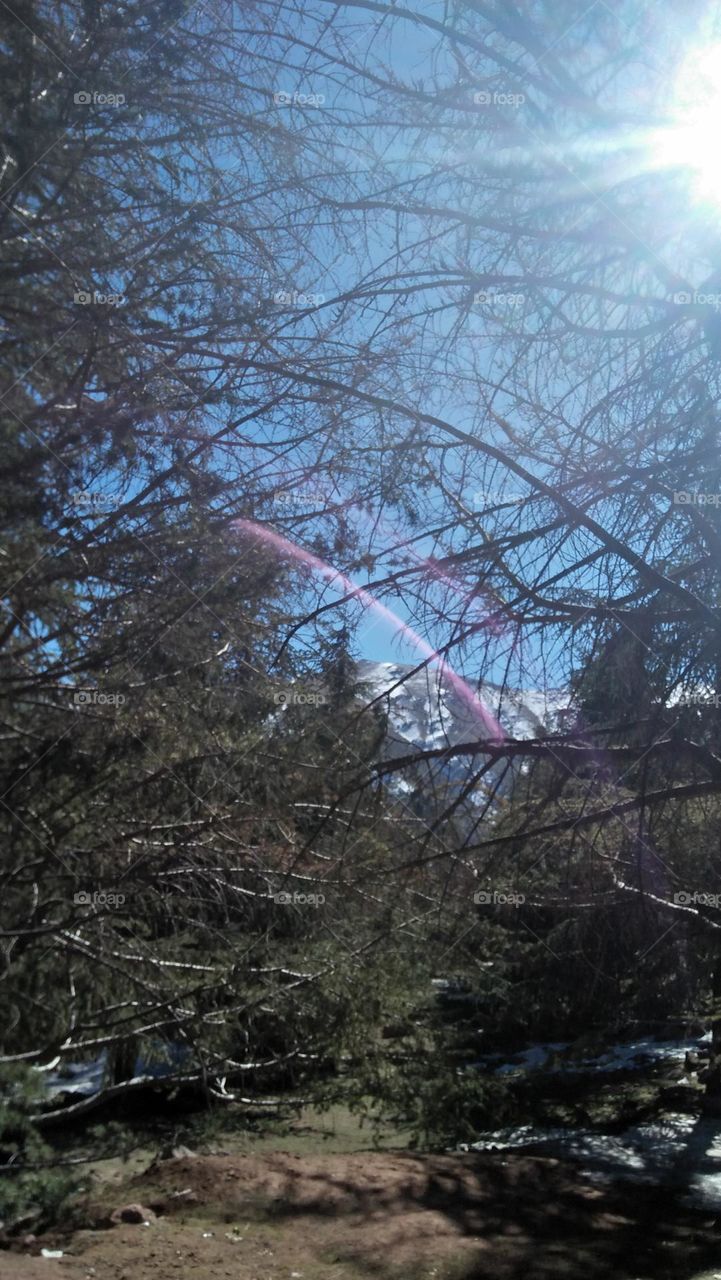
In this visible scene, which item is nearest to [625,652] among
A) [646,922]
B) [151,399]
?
[646,922]

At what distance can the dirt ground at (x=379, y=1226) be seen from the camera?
781 cm

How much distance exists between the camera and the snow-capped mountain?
4137mm

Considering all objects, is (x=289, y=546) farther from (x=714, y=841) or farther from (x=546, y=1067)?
(x=546, y=1067)

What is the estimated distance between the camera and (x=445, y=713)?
13.7 feet
